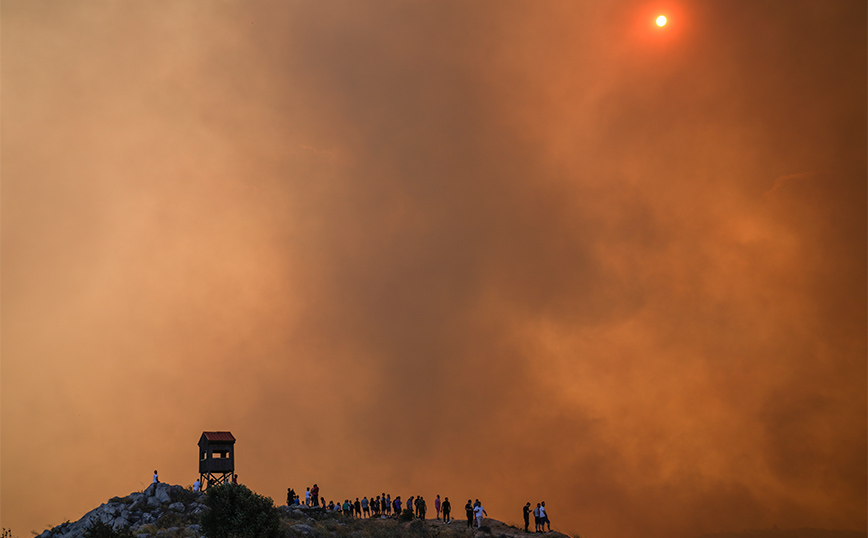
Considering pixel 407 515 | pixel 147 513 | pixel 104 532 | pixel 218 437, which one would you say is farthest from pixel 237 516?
pixel 407 515

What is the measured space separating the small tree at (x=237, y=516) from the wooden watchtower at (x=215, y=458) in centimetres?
1636

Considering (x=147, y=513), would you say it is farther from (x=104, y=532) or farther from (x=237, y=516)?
(x=237, y=516)

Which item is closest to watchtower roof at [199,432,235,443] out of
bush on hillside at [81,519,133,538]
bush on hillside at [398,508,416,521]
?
bush on hillside at [81,519,133,538]

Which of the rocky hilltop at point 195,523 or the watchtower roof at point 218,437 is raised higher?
the watchtower roof at point 218,437

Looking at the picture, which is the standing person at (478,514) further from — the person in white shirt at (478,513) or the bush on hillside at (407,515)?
the bush on hillside at (407,515)

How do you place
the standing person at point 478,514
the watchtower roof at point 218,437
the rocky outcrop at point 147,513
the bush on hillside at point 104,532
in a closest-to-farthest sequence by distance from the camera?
1. the bush on hillside at point 104,532
2. the rocky outcrop at point 147,513
3. the standing person at point 478,514
4. the watchtower roof at point 218,437

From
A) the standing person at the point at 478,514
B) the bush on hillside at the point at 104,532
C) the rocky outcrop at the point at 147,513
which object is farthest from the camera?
the standing person at the point at 478,514

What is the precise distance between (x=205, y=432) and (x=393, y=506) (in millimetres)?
20437

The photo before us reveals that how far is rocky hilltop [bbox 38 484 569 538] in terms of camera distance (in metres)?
53.3

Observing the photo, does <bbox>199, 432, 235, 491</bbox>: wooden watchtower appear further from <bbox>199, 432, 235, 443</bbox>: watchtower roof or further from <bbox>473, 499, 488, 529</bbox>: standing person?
<bbox>473, 499, 488, 529</bbox>: standing person

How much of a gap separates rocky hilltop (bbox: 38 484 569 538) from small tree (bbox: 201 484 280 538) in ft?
5.05

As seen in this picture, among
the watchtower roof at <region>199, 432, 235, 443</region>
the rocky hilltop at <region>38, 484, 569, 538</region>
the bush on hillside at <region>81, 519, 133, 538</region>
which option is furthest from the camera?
the watchtower roof at <region>199, 432, 235, 443</region>

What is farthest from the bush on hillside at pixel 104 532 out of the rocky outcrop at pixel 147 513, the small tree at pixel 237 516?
the small tree at pixel 237 516

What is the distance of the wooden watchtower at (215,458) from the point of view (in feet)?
219
